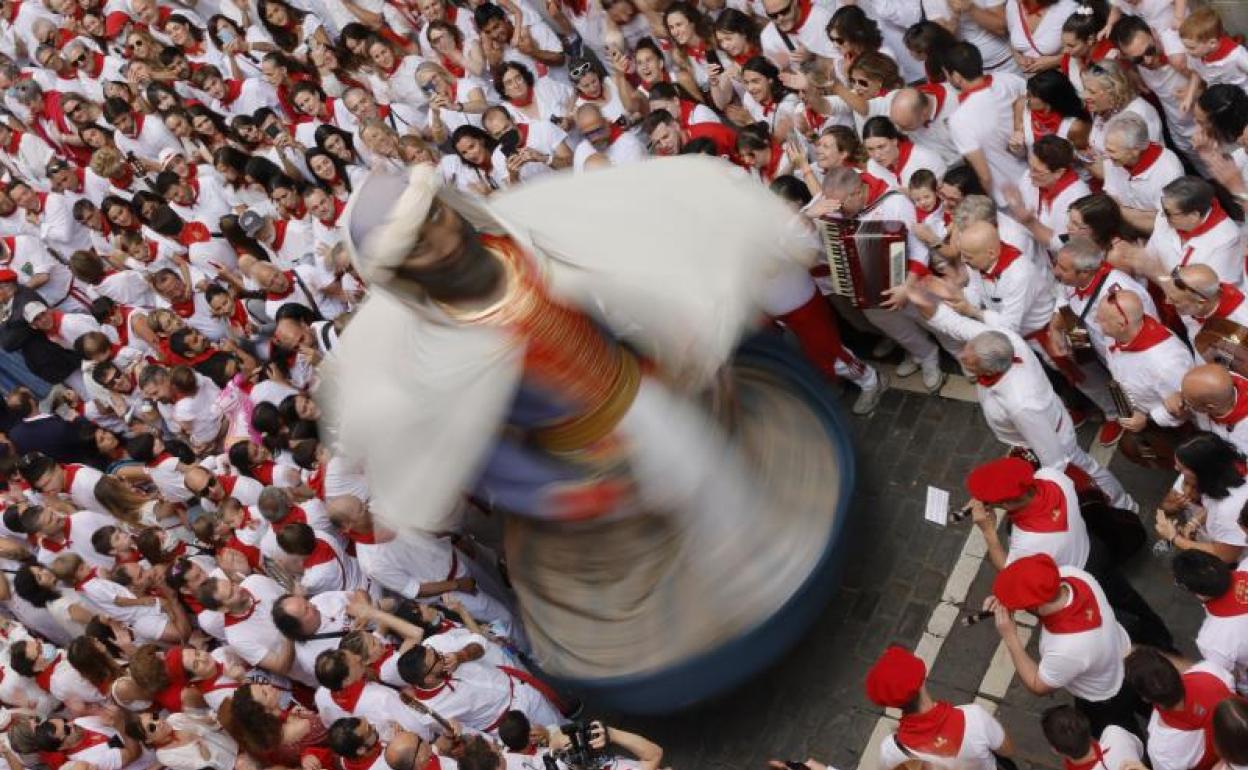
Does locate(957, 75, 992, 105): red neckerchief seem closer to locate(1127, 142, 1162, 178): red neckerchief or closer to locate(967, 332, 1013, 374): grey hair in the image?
locate(1127, 142, 1162, 178): red neckerchief

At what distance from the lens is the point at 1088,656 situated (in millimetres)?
5902

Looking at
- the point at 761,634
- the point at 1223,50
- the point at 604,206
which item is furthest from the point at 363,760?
the point at 1223,50

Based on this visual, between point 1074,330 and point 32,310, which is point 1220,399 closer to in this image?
point 1074,330

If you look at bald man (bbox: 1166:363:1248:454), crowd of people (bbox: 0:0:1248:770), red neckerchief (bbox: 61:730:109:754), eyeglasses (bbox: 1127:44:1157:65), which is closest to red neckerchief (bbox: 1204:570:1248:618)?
crowd of people (bbox: 0:0:1248:770)

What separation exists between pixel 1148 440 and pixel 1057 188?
1507 millimetres

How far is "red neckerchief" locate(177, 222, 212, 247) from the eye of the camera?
36.4 ft

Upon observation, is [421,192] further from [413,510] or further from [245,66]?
[245,66]

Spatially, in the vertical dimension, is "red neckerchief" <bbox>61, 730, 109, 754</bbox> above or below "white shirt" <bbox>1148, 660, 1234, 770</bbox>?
below

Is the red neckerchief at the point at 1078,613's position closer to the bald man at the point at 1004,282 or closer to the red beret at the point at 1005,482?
the red beret at the point at 1005,482

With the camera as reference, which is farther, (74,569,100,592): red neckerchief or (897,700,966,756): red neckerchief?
(74,569,100,592): red neckerchief

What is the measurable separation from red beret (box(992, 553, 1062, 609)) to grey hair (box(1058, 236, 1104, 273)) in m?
1.73

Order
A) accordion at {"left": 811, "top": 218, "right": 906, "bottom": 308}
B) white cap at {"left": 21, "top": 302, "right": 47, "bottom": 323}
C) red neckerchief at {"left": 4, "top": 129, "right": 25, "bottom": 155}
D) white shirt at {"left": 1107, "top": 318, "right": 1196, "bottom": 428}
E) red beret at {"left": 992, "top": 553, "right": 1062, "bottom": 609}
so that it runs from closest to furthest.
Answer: red beret at {"left": 992, "top": 553, "right": 1062, "bottom": 609}, white shirt at {"left": 1107, "top": 318, "right": 1196, "bottom": 428}, accordion at {"left": 811, "top": 218, "right": 906, "bottom": 308}, white cap at {"left": 21, "top": 302, "right": 47, "bottom": 323}, red neckerchief at {"left": 4, "top": 129, "right": 25, "bottom": 155}

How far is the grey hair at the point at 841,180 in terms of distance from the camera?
7711 millimetres

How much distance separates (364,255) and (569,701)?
354 centimetres
